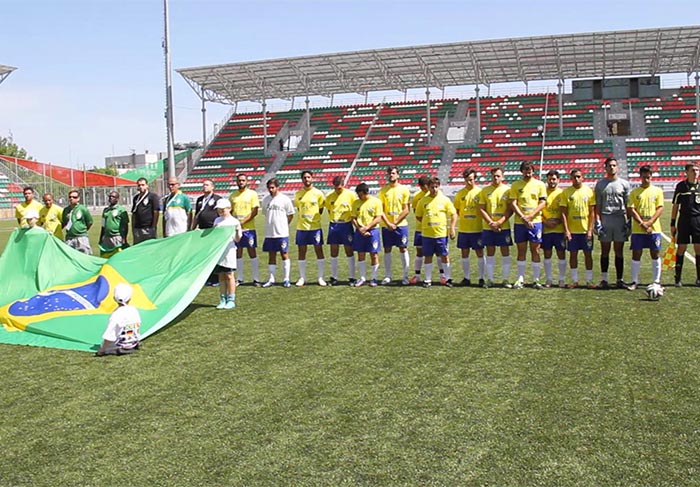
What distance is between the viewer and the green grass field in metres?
4.02

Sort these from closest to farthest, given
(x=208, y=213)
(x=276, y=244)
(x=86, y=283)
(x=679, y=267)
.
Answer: (x=86, y=283), (x=679, y=267), (x=208, y=213), (x=276, y=244)

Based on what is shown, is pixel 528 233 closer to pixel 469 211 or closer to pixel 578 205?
pixel 578 205

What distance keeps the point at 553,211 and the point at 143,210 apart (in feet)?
20.4

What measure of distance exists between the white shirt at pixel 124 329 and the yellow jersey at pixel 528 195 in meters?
5.69

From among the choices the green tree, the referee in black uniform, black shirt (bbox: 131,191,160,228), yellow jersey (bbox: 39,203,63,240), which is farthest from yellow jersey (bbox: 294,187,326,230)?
the green tree

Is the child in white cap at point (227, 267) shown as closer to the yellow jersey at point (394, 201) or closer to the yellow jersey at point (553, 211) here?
the yellow jersey at point (394, 201)

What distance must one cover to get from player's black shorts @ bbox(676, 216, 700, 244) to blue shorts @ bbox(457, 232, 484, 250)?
2.82 m

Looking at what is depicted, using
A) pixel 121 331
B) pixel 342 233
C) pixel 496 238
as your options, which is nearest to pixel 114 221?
pixel 342 233

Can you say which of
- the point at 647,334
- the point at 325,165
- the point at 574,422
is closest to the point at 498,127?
the point at 325,165

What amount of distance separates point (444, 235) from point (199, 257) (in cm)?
368

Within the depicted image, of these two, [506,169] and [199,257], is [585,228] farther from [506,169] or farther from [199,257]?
[506,169]

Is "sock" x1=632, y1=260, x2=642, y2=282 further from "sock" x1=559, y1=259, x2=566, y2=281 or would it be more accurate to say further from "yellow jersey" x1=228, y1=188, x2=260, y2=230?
"yellow jersey" x1=228, y1=188, x2=260, y2=230

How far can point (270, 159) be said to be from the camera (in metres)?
46.6

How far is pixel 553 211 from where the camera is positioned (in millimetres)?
10141
